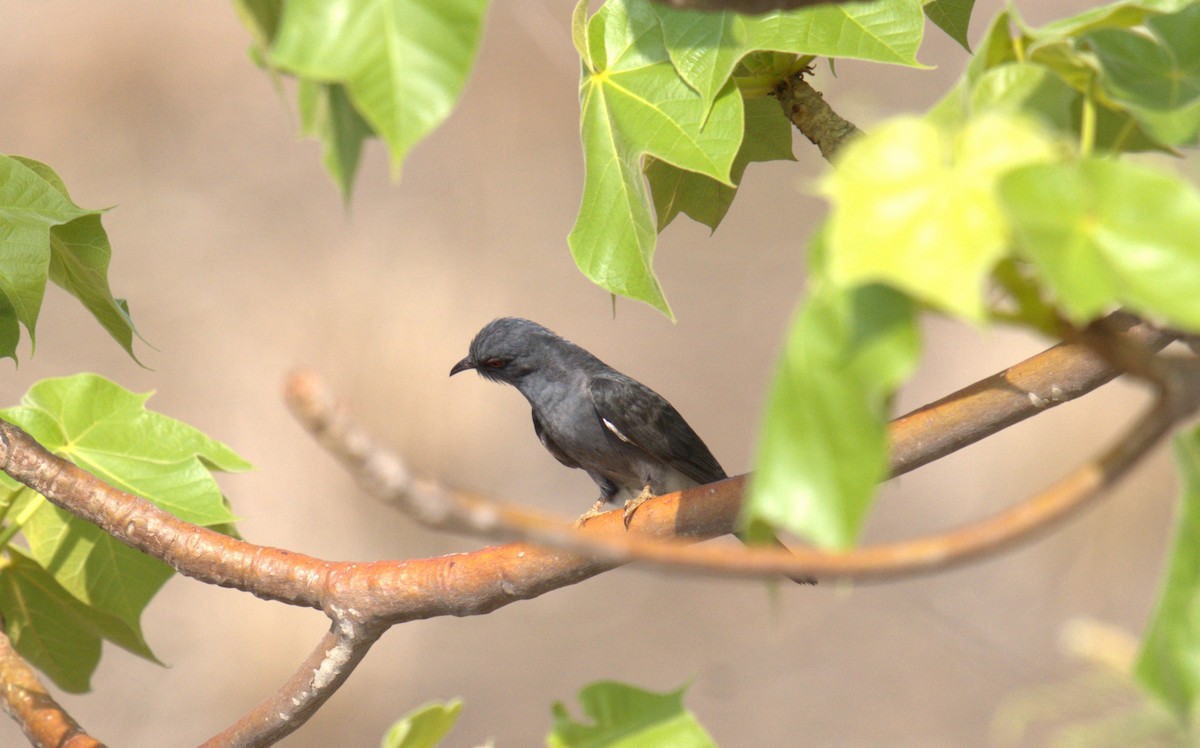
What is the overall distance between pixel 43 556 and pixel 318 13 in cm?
140

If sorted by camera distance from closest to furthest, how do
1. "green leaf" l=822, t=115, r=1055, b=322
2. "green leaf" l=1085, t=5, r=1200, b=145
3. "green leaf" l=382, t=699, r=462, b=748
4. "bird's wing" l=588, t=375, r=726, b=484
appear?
"green leaf" l=822, t=115, r=1055, b=322 → "green leaf" l=1085, t=5, r=1200, b=145 → "green leaf" l=382, t=699, r=462, b=748 → "bird's wing" l=588, t=375, r=726, b=484

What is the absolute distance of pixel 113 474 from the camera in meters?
1.65

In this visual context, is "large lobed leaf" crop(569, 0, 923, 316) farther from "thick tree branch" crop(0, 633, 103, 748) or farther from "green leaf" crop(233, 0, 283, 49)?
"thick tree branch" crop(0, 633, 103, 748)

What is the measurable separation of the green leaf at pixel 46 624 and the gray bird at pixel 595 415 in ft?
3.91

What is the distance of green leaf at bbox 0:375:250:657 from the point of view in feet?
5.25

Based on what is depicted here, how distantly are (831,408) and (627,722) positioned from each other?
361 mm

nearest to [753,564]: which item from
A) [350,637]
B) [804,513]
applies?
[804,513]

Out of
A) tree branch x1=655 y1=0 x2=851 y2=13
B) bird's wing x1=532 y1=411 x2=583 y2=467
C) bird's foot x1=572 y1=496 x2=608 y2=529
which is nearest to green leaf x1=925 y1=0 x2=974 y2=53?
tree branch x1=655 y1=0 x2=851 y2=13

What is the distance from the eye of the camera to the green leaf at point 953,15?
1.48 m

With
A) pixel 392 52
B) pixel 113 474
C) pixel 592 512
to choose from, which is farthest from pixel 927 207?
pixel 592 512

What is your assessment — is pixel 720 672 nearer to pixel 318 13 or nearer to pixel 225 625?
pixel 225 625

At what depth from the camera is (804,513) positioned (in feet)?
1.92

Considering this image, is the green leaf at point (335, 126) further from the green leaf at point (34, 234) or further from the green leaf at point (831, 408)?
the green leaf at point (34, 234)

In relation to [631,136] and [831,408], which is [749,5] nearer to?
[831,408]
